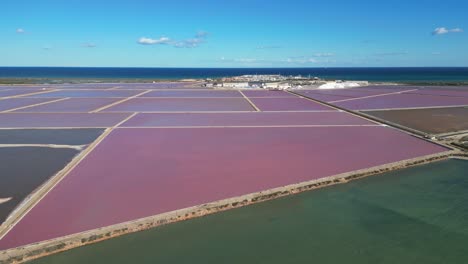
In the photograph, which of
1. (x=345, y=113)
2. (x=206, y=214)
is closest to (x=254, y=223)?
(x=206, y=214)

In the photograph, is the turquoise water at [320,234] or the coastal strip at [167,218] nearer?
the coastal strip at [167,218]

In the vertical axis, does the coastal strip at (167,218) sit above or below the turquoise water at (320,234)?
above

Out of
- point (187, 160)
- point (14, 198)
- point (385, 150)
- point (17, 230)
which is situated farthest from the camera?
point (385, 150)

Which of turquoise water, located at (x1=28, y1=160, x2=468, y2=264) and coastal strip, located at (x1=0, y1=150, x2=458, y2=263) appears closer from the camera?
coastal strip, located at (x1=0, y1=150, x2=458, y2=263)

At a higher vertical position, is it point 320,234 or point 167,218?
point 167,218

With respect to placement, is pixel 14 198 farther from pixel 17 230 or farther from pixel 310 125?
pixel 310 125

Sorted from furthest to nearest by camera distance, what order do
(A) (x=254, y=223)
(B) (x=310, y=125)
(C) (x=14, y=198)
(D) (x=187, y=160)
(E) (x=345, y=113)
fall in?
(E) (x=345, y=113) → (B) (x=310, y=125) → (D) (x=187, y=160) → (C) (x=14, y=198) → (A) (x=254, y=223)

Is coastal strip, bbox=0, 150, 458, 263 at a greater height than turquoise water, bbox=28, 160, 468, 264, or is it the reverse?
coastal strip, bbox=0, 150, 458, 263

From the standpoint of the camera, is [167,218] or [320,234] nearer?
[320,234]
